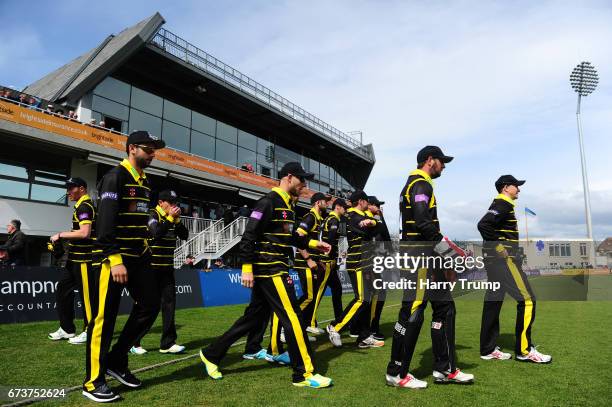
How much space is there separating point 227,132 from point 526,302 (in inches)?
956

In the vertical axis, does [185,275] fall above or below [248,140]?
below

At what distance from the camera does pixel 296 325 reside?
4188 mm

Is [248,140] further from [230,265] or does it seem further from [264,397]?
[264,397]

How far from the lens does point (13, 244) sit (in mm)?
9055

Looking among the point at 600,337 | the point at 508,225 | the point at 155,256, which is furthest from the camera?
the point at 600,337

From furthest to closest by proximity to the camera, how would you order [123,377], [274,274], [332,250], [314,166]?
1. [314,166]
2. [332,250]
3. [274,274]
4. [123,377]

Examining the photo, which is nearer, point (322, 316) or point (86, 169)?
point (322, 316)

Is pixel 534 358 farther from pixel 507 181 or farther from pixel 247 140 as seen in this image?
pixel 247 140

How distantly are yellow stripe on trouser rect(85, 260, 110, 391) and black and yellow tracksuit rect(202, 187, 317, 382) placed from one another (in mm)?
1095

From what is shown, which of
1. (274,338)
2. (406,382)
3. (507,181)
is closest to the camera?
(406,382)

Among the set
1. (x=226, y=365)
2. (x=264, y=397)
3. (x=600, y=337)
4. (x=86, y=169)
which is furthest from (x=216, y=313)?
(x=86, y=169)

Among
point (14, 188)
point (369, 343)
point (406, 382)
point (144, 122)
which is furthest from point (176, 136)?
point (406, 382)

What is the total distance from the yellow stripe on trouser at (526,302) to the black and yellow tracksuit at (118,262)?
4.32 metres

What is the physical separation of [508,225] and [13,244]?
9.65 m
